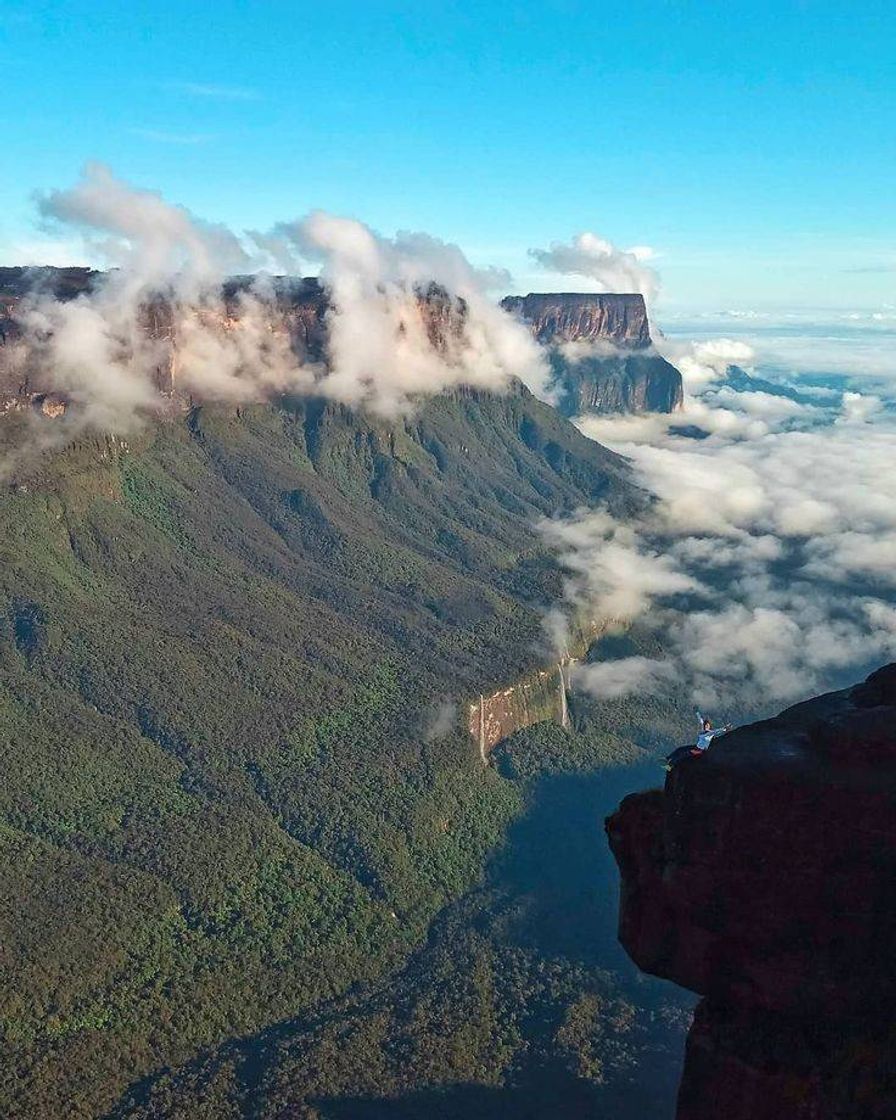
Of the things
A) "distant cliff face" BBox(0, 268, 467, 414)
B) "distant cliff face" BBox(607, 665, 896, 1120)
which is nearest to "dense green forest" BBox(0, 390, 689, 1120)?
"distant cliff face" BBox(0, 268, 467, 414)

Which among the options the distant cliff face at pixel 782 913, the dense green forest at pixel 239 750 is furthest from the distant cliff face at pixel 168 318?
the distant cliff face at pixel 782 913

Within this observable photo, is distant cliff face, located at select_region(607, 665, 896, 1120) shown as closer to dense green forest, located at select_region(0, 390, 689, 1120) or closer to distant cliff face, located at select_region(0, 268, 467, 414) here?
dense green forest, located at select_region(0, 390, 689, 1120)

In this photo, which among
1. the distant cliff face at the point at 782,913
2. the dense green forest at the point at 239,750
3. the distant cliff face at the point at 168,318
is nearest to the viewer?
the distant cliff face at the point at 782,913

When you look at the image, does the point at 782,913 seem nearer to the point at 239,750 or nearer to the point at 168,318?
the point at 239,750

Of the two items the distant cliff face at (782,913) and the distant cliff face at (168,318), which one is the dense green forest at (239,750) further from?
the distant cliff face at (782,913)

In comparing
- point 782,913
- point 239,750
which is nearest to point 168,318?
point 239,750

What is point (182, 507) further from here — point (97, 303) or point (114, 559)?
point (97, 303)
